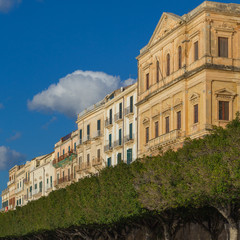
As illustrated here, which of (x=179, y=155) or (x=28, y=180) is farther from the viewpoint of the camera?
(x=28, y=180)

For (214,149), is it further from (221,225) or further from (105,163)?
(105,163)

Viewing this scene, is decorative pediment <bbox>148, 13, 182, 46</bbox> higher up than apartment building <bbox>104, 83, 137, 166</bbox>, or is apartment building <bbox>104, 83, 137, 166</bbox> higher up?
decorative pediment <bbox>148, 13, 182, 46</bbox>

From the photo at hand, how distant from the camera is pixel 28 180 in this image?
116m

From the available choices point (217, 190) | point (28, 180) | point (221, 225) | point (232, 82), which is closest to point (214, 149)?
point (217, 190)

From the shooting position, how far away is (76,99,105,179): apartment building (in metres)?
77.3

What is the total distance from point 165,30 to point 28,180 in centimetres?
6255

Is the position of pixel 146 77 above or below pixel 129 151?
above

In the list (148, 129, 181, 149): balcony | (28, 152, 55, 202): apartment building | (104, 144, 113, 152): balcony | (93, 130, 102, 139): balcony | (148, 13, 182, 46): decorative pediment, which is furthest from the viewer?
(28, 152, 55, 202): apartment building

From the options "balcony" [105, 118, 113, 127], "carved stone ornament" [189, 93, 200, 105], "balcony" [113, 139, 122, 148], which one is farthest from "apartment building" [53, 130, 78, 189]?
"carved stone ornament" [189, 93, 200, 105]

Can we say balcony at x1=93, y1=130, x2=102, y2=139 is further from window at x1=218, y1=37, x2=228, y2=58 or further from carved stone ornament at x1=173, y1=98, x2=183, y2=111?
window at x1=218, y1=37, x2=228, y2=58

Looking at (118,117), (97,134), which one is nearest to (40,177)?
(97,134)

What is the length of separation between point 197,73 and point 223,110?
3600mm

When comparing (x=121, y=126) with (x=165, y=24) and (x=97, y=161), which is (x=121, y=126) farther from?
(x=165, y=24)

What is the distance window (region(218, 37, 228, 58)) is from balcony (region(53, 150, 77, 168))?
37.5m
